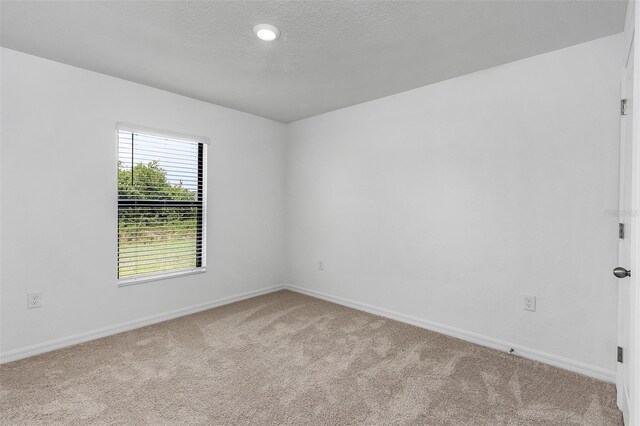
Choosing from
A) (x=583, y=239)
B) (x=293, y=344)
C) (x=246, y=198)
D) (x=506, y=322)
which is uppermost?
(x=246, y=198)

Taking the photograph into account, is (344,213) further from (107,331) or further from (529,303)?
(107,331)

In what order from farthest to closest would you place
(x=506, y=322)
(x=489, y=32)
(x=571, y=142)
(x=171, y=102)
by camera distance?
1. (x=171, y=102)
2. (x=506, y=322)
3. (x=571, y=142)
4. (x=489, y=32)

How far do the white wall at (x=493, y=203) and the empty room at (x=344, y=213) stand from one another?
2 cm

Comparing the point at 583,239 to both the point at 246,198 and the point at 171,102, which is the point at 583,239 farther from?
the point at 171,102

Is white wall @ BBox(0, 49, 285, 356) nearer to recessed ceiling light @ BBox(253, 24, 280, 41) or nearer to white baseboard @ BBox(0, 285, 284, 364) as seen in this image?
white baseboard @ BBox(0, 285, 284, 364)

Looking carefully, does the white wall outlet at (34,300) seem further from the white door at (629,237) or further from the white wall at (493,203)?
the white door at (629,237)

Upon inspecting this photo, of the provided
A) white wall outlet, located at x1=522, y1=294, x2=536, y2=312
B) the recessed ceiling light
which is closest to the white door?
white wall outlet, located at x1=522, y1=294, x2=536, y2=312

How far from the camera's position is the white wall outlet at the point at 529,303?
2.59 metres

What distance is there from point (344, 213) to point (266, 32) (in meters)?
2.23

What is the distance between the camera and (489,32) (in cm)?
225

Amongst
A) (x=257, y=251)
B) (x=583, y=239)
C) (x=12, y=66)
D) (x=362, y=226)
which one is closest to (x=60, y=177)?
(x=12, y=66)

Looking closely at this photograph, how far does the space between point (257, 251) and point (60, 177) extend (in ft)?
7.30

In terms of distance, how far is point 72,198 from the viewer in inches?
112

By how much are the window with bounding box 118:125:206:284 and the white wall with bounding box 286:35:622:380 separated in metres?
1.56
